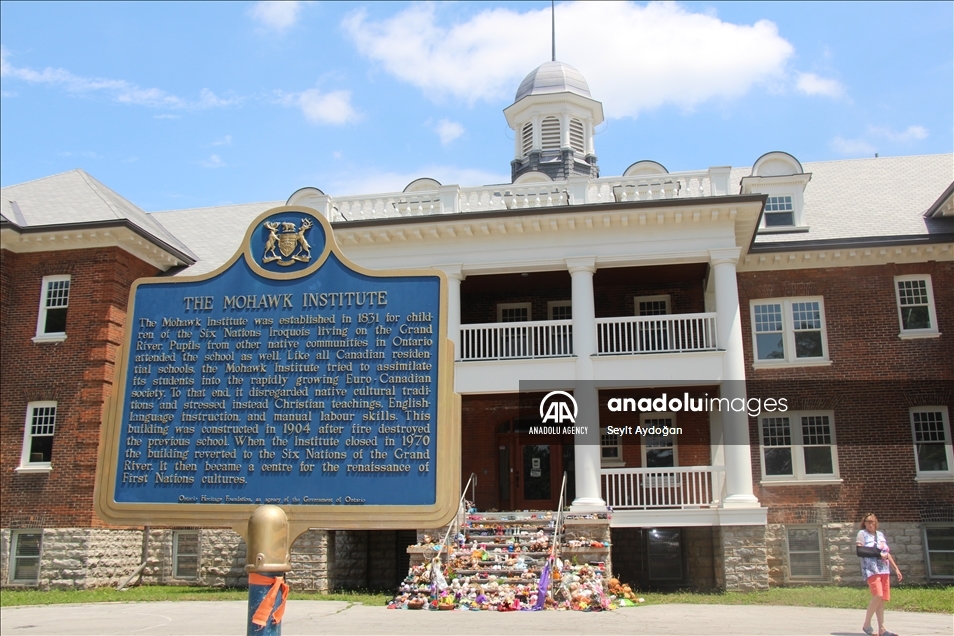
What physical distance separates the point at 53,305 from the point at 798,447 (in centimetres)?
1985

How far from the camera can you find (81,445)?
67.9ft

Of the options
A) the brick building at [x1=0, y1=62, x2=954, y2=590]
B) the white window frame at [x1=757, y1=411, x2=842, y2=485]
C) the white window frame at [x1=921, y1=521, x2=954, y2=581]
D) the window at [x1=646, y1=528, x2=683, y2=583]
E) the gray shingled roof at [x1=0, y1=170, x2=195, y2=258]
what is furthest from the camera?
the gray shingled roof at [x1=0, y1=170, x2=195, y2=258]

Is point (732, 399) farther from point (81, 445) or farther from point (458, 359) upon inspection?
point (81, 445)

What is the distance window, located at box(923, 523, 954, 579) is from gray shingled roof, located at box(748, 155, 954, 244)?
746cm

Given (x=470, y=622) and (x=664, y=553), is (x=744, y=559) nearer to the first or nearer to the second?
(x=664, y=553)

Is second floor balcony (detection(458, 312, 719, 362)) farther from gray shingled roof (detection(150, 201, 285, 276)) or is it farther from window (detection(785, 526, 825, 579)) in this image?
gray shingled roof (detection(150, 201, 285, 276))

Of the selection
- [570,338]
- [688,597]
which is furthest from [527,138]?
[688,597]

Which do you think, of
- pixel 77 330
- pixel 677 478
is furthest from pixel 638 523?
pixel 77 330

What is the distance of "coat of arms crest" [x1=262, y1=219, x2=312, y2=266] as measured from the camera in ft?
22.5

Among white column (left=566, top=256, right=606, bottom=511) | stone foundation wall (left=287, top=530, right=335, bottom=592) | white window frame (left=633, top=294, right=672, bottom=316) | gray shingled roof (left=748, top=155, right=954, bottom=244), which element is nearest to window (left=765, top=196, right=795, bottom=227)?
gray shingled roof (left=748, top=155, right=954, bottom=244)

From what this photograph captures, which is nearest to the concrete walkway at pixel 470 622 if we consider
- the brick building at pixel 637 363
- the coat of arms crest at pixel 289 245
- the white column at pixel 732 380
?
the white column at pixel 732 380

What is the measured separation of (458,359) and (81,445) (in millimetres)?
9663

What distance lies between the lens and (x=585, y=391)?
63.3 feet

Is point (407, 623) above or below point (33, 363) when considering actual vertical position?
below
